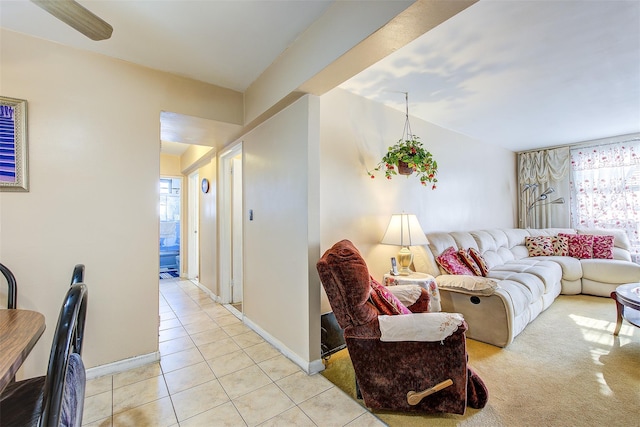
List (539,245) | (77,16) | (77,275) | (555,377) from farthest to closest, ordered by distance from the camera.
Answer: (539,245) < (555,377) < (77,275) < (77,16)

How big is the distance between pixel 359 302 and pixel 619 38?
106 inches

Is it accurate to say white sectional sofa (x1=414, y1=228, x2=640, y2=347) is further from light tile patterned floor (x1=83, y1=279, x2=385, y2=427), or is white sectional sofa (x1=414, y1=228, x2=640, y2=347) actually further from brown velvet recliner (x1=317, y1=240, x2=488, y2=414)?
light tile patterned floor (x1=83, y1=279, x2=385, y2=427)

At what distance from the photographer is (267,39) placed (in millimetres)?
1952

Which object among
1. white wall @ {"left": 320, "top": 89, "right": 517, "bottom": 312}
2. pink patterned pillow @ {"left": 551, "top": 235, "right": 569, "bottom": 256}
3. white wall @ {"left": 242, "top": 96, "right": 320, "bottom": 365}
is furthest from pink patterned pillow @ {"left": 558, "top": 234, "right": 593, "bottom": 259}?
white wall @ {"left": 242, "top": 96, "right": 320, "bottom": 365}

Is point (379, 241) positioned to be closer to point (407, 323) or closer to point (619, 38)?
point (407, 323)

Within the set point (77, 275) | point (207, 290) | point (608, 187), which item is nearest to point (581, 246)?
point (608, 187)

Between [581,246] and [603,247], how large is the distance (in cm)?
24

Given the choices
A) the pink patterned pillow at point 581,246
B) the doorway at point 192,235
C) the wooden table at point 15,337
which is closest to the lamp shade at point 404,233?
the wooden table at point 15,337

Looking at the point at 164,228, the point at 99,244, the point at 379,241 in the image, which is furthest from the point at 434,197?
the point at 164,228

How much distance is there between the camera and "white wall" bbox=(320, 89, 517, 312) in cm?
253

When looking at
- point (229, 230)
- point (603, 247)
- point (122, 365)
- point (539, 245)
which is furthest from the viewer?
point (539, 245)

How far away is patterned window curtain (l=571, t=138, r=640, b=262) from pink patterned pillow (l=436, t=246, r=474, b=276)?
342 cm

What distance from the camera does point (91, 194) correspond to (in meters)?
2.08

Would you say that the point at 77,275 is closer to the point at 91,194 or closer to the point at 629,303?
the point at 91,194
